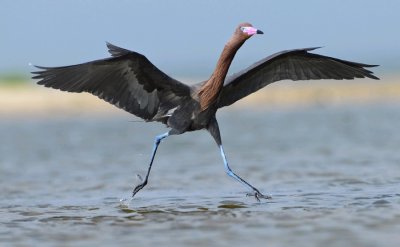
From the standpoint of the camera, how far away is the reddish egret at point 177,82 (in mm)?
9594

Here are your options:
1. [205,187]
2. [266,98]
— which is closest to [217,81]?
[205,187]

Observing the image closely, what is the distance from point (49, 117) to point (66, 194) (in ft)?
54.9

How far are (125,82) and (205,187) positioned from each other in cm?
231

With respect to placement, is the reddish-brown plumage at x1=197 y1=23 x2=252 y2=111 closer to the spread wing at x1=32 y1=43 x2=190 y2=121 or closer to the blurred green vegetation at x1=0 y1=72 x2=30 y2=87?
the spread wing at x1=32 y1=43 x2=190 y2=121

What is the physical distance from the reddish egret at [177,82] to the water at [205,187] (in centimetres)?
89

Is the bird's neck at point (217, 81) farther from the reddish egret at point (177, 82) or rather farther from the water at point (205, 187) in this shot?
the water at point (205, 187)

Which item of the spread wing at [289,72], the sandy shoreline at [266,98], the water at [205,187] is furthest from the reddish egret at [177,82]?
the sandy shoreline at [266,98]

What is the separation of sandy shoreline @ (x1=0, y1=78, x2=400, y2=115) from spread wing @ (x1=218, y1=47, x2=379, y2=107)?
60.8 ft

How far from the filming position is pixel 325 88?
3456 cm

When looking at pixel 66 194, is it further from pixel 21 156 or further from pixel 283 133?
pixel 283 133

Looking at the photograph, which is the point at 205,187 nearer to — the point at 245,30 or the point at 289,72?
the point at 289,72

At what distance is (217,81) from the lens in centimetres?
990

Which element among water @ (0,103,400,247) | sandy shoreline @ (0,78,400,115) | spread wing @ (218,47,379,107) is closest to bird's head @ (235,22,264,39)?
spread wing @ (218,47,379,107)

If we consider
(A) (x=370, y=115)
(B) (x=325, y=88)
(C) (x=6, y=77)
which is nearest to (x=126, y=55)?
(A) (x=370, y=115)
